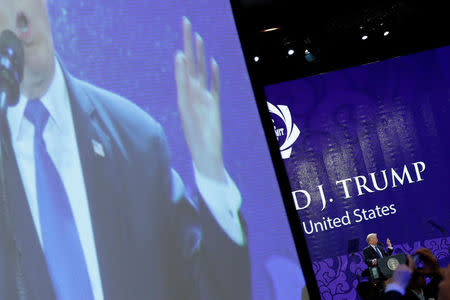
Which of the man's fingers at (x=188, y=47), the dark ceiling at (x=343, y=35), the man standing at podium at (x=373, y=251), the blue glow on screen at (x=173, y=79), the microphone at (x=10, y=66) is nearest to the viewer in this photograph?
the microphone at (x=10, y=66)

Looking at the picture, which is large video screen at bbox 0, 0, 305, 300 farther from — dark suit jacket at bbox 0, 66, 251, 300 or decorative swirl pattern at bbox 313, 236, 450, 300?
decorative swirl pattern at bbox 313, 236, 450, 300

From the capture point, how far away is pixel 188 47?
→ 221 cm

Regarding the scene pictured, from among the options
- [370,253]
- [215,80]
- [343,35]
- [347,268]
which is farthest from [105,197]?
[343,35]

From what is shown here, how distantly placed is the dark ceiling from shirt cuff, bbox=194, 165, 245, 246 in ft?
14.2

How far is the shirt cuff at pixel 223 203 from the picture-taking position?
212 centimetres

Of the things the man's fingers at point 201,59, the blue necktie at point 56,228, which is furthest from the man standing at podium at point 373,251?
the blue necktie at point 56,228

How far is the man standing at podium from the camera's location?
19.4ft

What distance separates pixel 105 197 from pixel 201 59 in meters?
0.64

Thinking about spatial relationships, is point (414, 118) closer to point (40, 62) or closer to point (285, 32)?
point (285, 32)

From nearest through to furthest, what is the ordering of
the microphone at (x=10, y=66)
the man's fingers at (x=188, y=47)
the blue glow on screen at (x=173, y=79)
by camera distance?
the microphone at (x=10, y=66) → the blue glow on screen at (x=173, y=79) → the man's fingers at (x=188, y=47)

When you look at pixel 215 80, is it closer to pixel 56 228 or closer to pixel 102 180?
pixel 102 180

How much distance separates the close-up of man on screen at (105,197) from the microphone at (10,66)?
2 centimetres

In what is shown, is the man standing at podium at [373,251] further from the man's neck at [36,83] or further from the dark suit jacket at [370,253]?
the man's neck at [36,83]

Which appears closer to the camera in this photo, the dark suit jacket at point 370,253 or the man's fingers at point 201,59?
the man's fingers at point 201,59
